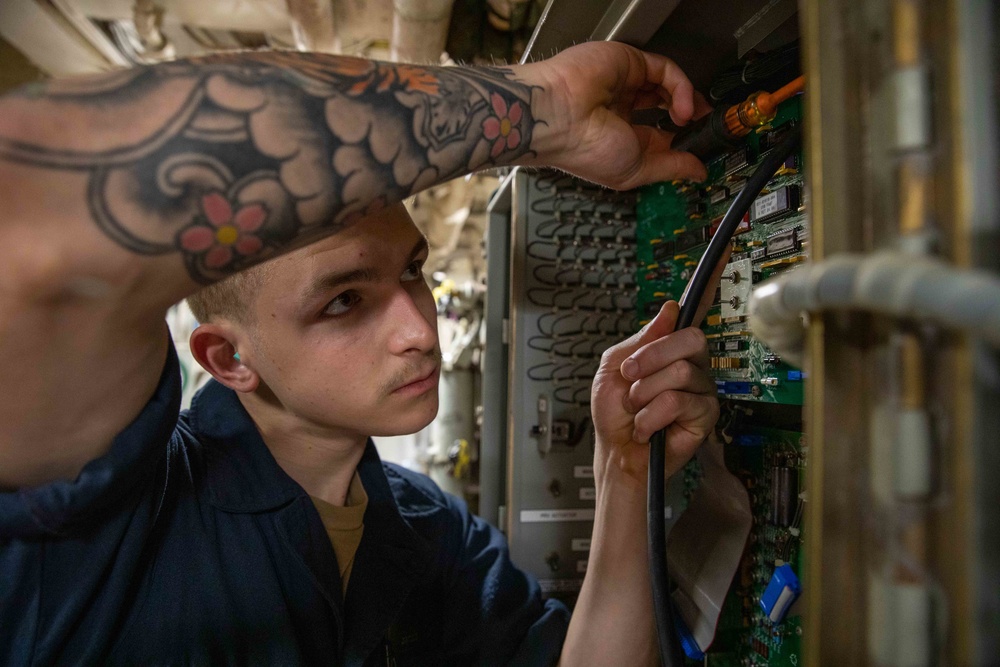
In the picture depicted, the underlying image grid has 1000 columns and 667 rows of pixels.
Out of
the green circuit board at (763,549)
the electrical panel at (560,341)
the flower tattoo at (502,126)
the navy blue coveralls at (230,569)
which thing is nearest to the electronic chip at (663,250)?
the electrical panel at (560,341)

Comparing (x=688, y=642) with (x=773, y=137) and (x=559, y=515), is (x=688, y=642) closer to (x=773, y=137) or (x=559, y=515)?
(x=559, y=515)

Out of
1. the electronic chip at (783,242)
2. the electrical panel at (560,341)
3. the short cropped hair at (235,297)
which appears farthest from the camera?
the electrical panel at (560,341)

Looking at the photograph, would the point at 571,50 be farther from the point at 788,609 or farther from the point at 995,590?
the point at 788,609

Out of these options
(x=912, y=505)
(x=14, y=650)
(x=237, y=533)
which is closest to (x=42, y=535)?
(x=14, y=650)

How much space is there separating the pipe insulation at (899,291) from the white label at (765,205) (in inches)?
19.1

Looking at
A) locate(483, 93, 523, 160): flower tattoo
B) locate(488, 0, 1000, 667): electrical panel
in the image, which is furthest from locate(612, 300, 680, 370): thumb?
locate(488, 0, 1000, 667): electrical panel

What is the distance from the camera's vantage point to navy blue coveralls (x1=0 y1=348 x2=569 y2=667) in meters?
0.60

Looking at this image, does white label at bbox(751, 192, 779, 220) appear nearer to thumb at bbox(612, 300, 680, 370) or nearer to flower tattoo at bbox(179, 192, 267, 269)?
thumb at bbox(612, 300, 680, 370)

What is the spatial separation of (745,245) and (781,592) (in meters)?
0.46

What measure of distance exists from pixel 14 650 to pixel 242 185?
24.1 inches

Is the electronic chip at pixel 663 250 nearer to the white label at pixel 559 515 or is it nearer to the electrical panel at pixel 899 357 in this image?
the white label at pixel 559 515

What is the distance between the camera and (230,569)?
0.82 m

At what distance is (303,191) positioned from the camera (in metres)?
0.44

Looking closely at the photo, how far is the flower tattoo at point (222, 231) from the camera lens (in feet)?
1.35
